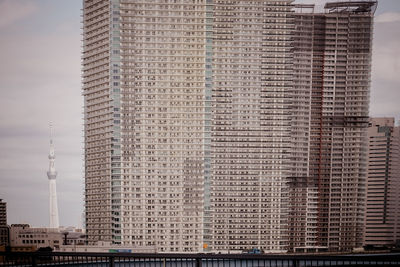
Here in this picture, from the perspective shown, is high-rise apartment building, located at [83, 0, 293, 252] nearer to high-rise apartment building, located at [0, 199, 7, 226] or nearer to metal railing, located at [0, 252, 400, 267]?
high-rise apartment building, located at [0, 199, 7, 226]

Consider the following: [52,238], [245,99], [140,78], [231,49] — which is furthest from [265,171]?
[52,238]

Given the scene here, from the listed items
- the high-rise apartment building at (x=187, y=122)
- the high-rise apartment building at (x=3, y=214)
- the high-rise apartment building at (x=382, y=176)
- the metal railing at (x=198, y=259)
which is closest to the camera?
the metal railing at (x=198, y=259)

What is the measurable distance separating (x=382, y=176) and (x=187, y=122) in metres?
14.1

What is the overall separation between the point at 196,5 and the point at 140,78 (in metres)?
4.61

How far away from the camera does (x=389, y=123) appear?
63.5ft

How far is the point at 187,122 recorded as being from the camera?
48.5 ft

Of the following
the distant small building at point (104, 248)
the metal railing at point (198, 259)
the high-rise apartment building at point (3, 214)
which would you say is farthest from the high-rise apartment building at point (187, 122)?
the metal railing at point (198, 259)

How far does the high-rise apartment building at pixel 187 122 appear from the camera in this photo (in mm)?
14297

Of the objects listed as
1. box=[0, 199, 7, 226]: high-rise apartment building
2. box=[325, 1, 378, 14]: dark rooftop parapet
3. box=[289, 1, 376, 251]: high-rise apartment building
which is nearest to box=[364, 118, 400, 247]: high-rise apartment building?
box=[289, 1, 376, 251]: high-rise apartment building

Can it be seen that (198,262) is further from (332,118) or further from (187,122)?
(332,118)

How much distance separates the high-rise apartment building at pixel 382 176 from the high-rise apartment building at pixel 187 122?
7.55 m

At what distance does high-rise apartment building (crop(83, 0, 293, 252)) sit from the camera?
14.3 meters

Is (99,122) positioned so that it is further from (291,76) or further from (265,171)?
(291,76)

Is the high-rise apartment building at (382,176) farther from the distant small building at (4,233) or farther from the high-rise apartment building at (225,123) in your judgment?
the distant small building at (4,233)
